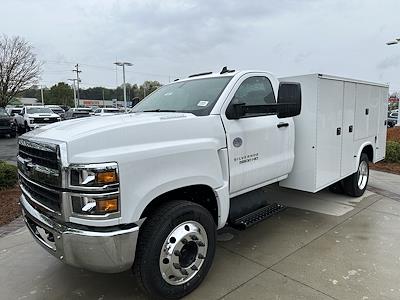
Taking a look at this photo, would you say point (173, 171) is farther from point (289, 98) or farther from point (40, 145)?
point (289, 98)

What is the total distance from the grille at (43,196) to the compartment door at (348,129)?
13.4ft

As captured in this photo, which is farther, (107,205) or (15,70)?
(15,70)

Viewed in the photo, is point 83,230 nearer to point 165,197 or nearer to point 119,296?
point 165,197

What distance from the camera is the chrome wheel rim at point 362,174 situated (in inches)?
240

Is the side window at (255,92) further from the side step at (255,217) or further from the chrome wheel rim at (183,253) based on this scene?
the chrome wheel rim at (183,253)

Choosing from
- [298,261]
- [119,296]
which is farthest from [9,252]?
[298,261]

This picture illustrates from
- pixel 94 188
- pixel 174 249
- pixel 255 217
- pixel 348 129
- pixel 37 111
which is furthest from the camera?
pixel 37 111

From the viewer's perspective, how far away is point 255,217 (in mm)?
3922

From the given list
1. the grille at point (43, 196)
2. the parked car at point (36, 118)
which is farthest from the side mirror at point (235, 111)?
the parked car at point (36, 118)

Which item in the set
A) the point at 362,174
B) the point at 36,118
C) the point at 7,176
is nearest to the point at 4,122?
the point at 36,118

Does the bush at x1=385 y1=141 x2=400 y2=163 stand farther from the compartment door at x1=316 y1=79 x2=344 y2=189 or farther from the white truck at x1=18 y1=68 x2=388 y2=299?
the white truck at x1=18 y1=68 x2=388 y2=299

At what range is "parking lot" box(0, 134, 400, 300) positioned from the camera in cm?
320

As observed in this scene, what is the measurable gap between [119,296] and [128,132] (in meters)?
1.54

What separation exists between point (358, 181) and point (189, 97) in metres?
3.74
